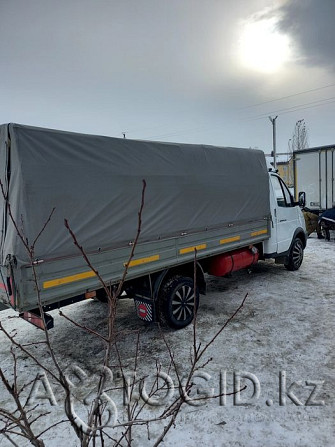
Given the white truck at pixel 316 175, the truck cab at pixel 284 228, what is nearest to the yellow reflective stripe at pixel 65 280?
the truck cab at pixel 284 228

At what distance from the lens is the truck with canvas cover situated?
10.8ft

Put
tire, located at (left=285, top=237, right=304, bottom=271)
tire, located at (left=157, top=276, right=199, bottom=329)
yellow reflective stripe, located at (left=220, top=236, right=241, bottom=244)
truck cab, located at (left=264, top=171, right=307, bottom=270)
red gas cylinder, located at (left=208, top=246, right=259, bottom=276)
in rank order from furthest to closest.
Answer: tire, located at (left=285, top=237, right=304, bottom=271)
truck cab, located at (left=264, top=171, right=307, bottom=270)
red gas cylinder, located at (left=208, top=246, right=259, bottom=276)
yellow reflective stripe, located at (left=220, top=236, right=241, bottom=244)
tire, located at (left=157, top=276, right=199, bottom=329)

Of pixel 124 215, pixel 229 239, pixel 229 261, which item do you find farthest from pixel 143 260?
pixel 229 261

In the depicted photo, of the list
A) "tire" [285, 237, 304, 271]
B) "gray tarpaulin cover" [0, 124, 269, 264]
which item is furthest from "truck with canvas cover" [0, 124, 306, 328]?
"tire" [285, 237, 304, 271]

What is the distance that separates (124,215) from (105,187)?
1.49 feet

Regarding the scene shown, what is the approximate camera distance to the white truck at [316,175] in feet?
38.8

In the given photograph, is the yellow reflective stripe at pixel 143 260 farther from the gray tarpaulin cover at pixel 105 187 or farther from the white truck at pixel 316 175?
the white truck at pixel 316 175

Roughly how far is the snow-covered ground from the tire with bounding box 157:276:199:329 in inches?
7.5

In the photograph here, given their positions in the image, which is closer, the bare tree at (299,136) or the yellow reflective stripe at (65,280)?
the yellow reflective stripe at (65,280)

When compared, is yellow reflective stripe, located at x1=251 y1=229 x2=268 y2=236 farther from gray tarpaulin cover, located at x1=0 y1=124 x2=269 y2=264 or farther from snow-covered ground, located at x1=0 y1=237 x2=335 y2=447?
snow-covered ground, located at x1=0 y1=237 x2=335 y2=447

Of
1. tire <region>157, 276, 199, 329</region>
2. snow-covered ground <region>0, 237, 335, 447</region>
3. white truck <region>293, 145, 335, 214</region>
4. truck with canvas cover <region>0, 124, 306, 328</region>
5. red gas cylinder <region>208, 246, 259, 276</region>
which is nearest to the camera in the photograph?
snow-covered ground <region>0, 237, 335, 447</region>

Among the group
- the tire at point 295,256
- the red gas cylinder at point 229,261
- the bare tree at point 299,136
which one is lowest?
the tire at point 295,256

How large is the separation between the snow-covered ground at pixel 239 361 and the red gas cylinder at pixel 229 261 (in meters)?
0.62

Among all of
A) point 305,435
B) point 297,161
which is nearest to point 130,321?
point 305,435
